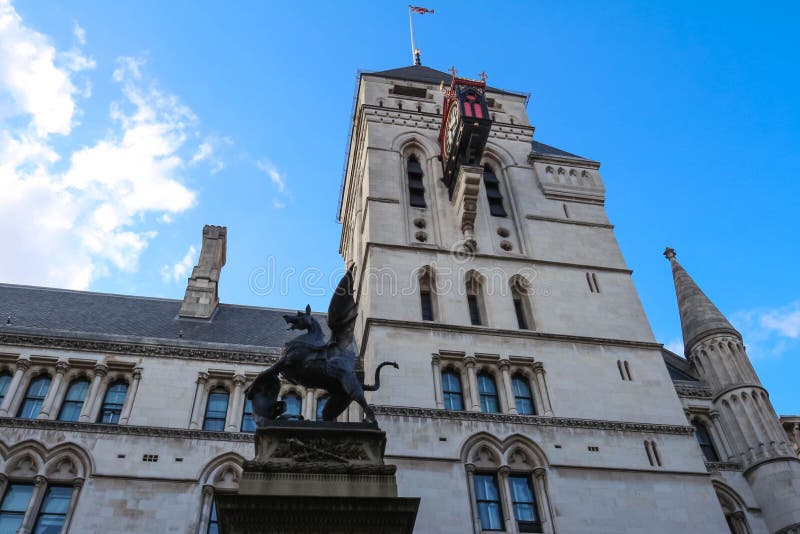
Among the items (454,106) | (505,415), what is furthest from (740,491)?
(454,106)

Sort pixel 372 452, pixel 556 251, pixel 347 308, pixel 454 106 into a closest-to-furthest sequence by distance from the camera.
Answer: pixel 372 452
pixel 347 308
pixel 556 251
pixel 454 106

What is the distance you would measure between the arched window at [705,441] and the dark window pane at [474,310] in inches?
329

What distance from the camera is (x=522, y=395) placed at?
24.1 m

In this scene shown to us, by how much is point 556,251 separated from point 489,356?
22.7 feet

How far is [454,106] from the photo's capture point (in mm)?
32062

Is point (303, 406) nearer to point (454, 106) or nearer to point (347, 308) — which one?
point (347, 308)

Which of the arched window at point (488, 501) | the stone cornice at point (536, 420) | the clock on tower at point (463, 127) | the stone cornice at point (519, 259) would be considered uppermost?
the clock on tower at point (463, 127)

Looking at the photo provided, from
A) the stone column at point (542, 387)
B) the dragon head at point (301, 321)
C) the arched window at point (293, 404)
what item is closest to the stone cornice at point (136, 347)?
the arched window at point (293, 404)

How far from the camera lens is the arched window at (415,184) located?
30.9m

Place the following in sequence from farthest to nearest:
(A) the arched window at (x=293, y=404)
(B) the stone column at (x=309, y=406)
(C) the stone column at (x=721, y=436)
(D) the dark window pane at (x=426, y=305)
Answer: (D) the dark window pane at (x=426, y=305), (C) the stone column at (x=721, y=436), (A) the arched window at (x=293, y=404), (B) the stone column at (x=309, y=406)

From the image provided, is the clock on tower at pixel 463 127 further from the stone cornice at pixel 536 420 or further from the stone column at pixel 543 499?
the stone column at pixel 543 499

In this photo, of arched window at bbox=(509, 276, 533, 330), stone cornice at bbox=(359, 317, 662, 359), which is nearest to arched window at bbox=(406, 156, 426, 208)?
arched window at bbox=(509, 276, 533, 330)

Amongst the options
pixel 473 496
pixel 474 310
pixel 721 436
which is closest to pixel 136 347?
pixel 474 310

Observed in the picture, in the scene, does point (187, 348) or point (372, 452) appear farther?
point (187, 348)
